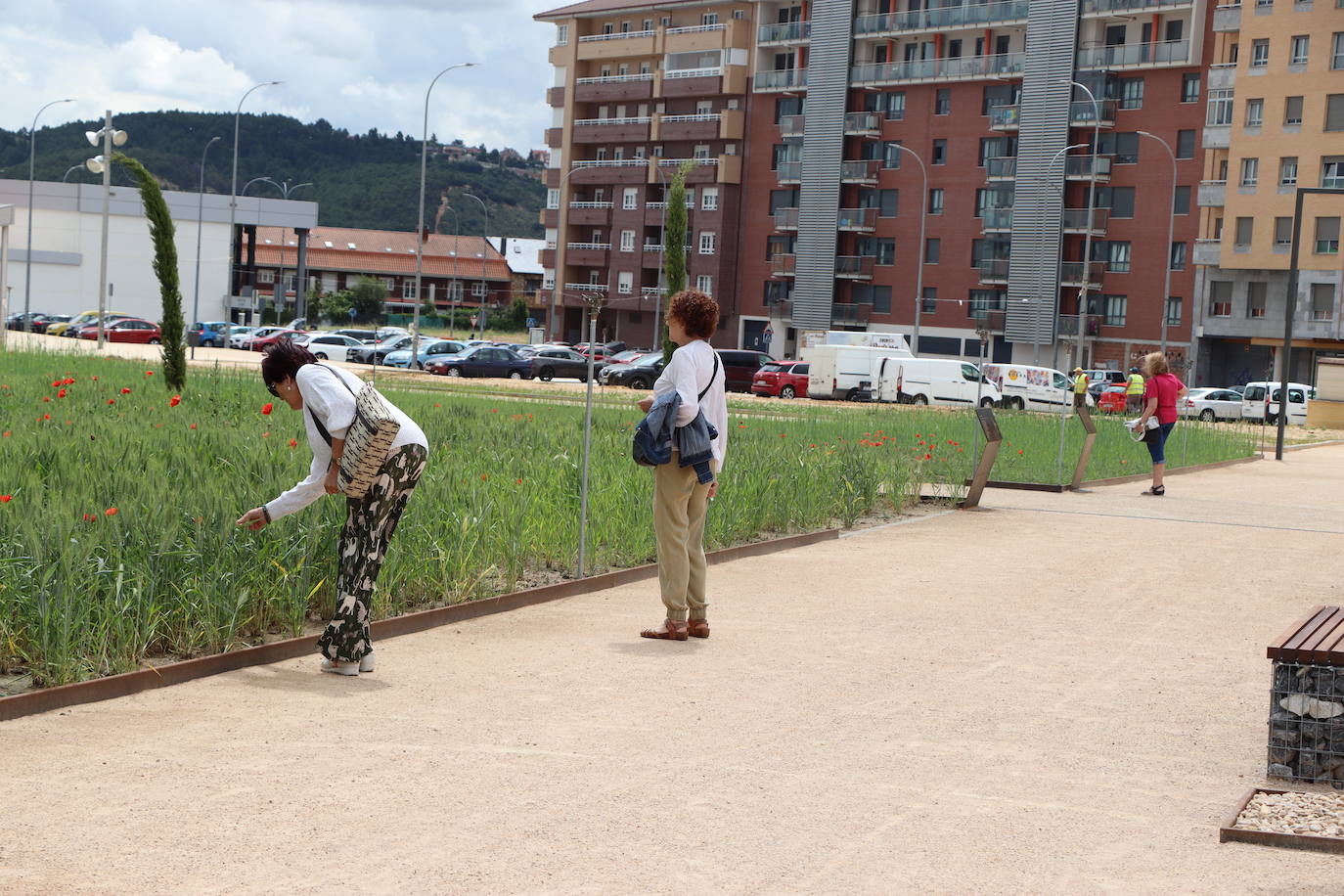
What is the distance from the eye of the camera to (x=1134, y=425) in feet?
65.4

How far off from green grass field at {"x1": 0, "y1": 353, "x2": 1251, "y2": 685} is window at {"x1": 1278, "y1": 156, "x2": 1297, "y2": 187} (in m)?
54.6

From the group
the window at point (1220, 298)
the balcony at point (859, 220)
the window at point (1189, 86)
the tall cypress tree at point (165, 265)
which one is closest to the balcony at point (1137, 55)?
the window at point (1189, 86)

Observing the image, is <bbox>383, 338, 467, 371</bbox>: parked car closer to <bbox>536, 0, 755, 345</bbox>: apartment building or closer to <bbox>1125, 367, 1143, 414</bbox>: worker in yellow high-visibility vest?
<bbox>536, 0, 755, 345</bbox>: apartment building

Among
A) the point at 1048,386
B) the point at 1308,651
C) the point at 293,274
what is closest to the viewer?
the point at 1308,651

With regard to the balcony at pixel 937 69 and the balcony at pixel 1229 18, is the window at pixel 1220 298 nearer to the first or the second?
the balcony at pixel 1229 18

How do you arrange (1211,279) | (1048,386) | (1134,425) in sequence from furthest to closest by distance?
(1211,279) → (1048,386) → (1134,425)

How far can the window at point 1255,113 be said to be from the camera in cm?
6812

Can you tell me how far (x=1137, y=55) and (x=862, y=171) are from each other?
603 inches

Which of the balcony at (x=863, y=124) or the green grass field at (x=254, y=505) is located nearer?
the green grass field at (x=254, y=505)

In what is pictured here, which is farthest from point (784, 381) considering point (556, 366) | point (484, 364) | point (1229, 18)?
point (1229, 18)

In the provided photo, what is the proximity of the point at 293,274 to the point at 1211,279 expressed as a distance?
70134mm

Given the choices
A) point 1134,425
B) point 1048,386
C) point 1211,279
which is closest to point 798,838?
point 1134,425

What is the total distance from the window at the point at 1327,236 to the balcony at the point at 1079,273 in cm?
977

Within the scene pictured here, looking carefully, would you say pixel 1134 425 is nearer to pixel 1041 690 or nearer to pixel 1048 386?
pixel 1041 690
